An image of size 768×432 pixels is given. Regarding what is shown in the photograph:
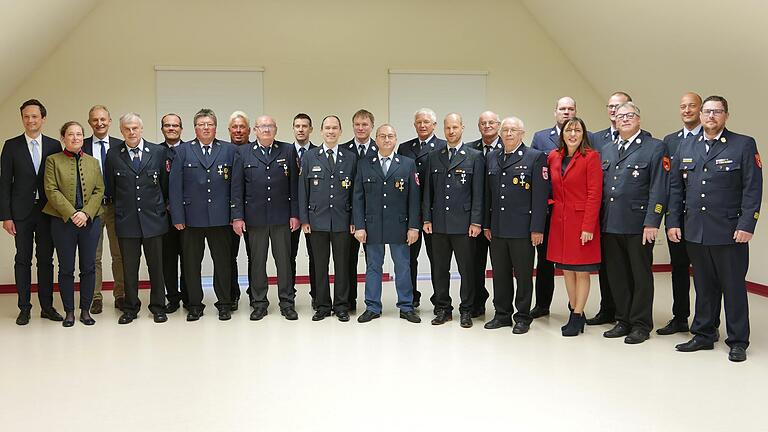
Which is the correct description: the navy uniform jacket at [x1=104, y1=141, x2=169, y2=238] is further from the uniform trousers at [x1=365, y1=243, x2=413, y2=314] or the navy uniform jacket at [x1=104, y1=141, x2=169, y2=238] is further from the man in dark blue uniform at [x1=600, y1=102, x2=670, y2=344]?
the man in dark blue uniform at [x1=600, y1=102, x2=670, y2=344]

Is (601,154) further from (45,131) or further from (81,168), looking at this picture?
(45,131)

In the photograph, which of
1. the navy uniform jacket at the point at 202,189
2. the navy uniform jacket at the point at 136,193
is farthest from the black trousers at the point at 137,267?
the navy uniform jacket at the point at 202,189

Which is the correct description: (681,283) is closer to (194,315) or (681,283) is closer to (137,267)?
(194,315)

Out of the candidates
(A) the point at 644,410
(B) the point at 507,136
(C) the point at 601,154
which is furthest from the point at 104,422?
(C) the point at 601,154

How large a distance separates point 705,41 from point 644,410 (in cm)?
355

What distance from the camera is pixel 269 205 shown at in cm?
554

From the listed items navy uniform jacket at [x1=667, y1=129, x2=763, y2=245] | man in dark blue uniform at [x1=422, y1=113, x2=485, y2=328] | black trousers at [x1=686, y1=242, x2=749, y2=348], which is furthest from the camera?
man in dark blue uniform at [x1=422, y1=113, x2=485, y2=328]

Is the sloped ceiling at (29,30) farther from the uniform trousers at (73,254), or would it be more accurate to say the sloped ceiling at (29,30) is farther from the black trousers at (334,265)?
the black trousers at (334,265)

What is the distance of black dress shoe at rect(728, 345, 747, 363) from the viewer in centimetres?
446

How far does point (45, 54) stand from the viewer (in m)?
7.03

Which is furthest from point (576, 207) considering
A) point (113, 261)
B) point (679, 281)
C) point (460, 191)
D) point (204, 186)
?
point (113, 261)

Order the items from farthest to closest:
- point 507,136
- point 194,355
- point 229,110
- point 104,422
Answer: point 229,110 < point 507,136 < point 194,355 < point 104,422

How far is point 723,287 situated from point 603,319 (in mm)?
1106

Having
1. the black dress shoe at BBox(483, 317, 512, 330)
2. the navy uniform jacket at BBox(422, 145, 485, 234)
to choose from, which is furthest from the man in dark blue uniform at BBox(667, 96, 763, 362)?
the navy uniform jacket at BBox(422, 145, 485, 234)
